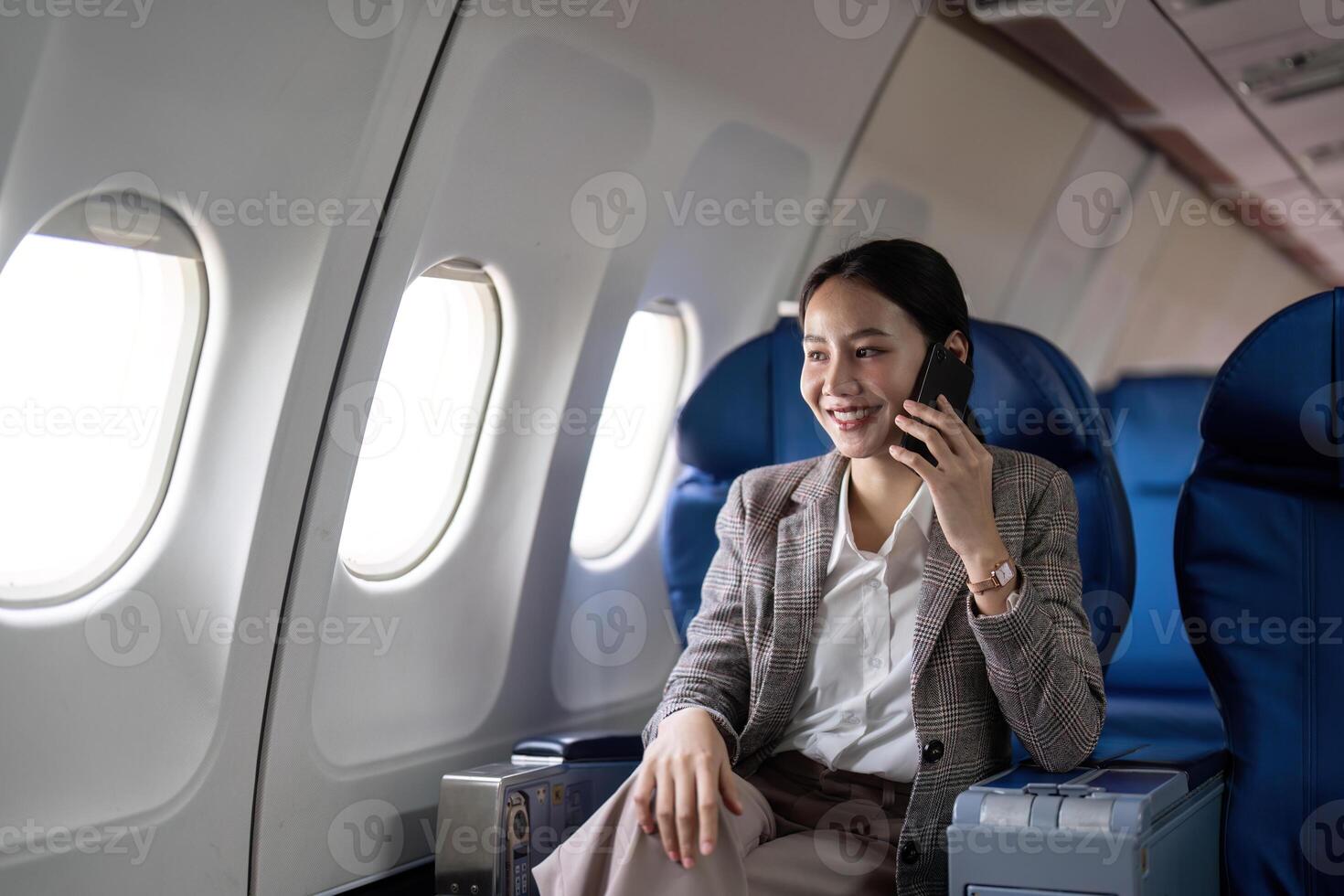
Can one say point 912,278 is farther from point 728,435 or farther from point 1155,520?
point 1155,520

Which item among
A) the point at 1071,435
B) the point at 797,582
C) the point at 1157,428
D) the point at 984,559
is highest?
the point at 1157,428

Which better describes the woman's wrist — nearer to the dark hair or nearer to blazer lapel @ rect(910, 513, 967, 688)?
blazer lapel @ rect(910, 513, 967, 688)

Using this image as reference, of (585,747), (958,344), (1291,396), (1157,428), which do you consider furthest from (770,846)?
(1157,428)

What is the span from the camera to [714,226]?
4.20m

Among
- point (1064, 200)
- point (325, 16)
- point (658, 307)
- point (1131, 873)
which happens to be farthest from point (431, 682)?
point (1064, 200)

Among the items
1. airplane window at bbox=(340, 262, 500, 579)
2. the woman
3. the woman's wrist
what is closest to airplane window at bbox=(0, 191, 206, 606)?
airplane window at bbox=(340, 262, 500, 579)

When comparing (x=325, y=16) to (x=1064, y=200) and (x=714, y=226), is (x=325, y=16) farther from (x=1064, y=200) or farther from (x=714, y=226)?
(x=1064, y=200)

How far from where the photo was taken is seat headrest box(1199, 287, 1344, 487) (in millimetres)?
2338

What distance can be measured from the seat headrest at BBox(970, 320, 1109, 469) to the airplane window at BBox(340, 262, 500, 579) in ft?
4.68

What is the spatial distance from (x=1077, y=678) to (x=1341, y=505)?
67cm

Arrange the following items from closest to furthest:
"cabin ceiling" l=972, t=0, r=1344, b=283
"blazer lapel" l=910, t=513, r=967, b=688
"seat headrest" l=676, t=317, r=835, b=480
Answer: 1. "blazer lapel" l=910, t=513, r=967, b=688
2. "seat headrest" l=676, t=317, r=835, b=480
3. "cabin ceiling" l=972, t=0, r=1344, b=283

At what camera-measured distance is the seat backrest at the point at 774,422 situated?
2740 millimetres

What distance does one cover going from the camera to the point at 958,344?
254 cm

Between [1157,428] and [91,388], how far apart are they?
9.24 ft
